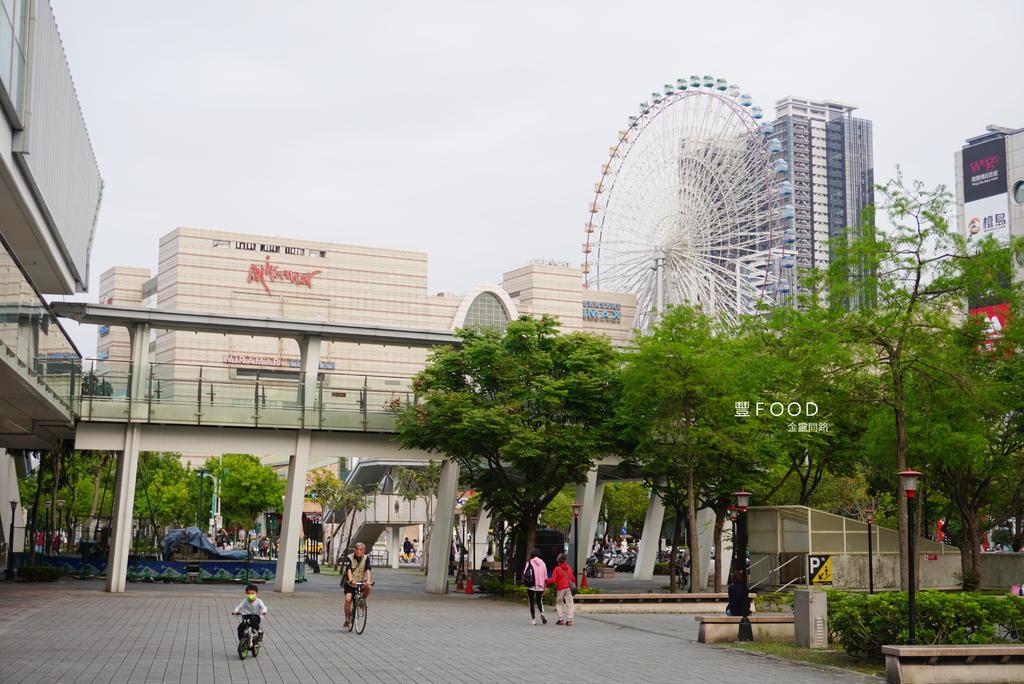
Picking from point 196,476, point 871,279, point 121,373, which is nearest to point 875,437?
point 871,279

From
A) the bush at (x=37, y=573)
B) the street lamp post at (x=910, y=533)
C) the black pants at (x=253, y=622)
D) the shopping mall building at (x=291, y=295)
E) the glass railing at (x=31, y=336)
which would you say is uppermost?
Answer: the shopping mall building at (x=291, y=295)

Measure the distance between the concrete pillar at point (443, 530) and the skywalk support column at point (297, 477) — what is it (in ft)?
16.2

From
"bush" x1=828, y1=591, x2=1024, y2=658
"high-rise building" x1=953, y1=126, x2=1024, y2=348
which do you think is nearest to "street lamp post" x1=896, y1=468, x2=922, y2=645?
"bush" x1=828, y1=591, x2=1024, y2=658

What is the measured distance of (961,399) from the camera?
23.1 metres

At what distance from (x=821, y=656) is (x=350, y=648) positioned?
26.4 ft

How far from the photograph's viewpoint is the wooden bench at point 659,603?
27812mm

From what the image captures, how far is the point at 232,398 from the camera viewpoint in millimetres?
33375

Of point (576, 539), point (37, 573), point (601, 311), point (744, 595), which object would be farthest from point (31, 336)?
point (601, 311)

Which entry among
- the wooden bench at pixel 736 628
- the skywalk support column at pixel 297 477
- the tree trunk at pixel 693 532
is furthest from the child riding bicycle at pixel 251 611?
the skywalk support column at pixel 297 477

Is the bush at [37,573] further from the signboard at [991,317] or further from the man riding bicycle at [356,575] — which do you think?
the signboard at [991,317]

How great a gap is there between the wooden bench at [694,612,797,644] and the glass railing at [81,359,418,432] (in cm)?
1642

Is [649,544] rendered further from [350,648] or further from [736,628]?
[350,648]

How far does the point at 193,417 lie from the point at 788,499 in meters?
38.8

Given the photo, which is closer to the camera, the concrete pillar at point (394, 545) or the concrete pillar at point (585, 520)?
the concrete pillar at point (585, 520)
